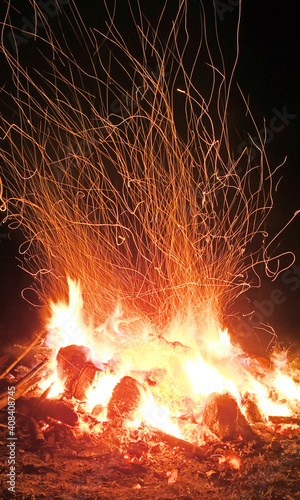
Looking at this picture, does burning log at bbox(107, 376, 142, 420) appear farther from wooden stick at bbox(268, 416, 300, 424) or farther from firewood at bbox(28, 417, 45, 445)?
wooden stick at bbox(268, 416, 300, 424)

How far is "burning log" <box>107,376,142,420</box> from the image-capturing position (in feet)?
15.6

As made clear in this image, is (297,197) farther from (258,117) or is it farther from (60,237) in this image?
(60,237)

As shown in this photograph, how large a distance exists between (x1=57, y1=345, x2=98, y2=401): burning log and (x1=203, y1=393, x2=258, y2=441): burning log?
178 centimetres

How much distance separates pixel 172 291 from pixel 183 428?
2.73 m

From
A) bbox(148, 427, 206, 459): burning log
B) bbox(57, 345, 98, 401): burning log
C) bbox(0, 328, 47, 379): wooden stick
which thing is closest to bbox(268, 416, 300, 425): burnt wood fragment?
bbox(148, 427, 206, 459): burning log

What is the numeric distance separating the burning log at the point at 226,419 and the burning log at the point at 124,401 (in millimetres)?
1005

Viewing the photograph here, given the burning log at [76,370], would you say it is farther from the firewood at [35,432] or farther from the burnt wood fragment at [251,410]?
the burnt wood fragment at [251,410]

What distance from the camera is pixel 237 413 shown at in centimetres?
470

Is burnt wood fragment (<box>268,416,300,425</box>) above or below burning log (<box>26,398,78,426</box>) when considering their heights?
below

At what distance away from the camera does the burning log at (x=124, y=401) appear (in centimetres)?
474

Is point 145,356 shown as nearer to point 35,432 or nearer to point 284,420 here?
point 35,432

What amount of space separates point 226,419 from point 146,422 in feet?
3.62

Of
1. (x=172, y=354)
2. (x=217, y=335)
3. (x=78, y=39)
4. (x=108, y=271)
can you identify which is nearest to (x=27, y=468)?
(x=172, y=354)

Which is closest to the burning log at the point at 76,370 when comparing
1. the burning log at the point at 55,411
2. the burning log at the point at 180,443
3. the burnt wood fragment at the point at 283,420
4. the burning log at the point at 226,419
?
the burning log at the point at 55,411
